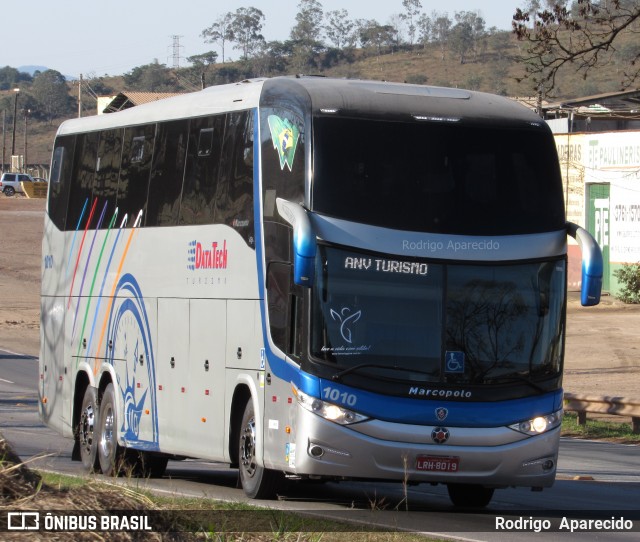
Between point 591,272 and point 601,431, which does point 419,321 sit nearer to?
point 591,272

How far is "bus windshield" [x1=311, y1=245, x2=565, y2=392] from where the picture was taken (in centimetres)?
1138

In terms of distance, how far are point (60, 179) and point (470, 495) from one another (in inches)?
341

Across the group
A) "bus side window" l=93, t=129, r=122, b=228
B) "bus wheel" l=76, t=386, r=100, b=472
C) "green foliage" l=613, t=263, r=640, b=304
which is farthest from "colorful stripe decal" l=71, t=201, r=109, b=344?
"green foliage" l=613, t=263, r=640, b=304

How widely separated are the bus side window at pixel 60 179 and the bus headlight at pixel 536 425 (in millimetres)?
8942

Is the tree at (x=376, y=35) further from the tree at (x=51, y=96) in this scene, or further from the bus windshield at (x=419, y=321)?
the bus windshield at (x=419, y=321)

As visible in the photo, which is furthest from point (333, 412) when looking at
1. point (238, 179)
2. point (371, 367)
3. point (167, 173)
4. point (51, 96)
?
point (51, 96)

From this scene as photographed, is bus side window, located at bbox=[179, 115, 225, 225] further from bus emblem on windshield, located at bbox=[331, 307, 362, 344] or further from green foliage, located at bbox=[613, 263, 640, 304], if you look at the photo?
green foliage, located at bbox=[613, 263, 640, 304]

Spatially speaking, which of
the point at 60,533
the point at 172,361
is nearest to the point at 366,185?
the point at 172,361

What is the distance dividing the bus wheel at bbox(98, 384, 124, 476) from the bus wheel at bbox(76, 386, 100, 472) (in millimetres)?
114

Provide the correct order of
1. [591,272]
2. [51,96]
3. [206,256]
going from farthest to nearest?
1. [51,96]
2. [206,256]
3. [591,272]

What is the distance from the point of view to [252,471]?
1261 cm

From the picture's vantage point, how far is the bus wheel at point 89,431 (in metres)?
16.7

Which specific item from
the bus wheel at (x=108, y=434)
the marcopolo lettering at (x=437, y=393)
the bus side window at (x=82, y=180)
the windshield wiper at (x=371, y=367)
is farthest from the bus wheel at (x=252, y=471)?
the bus side window at (x=82, y=180)

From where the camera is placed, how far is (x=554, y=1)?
63.7 ft
